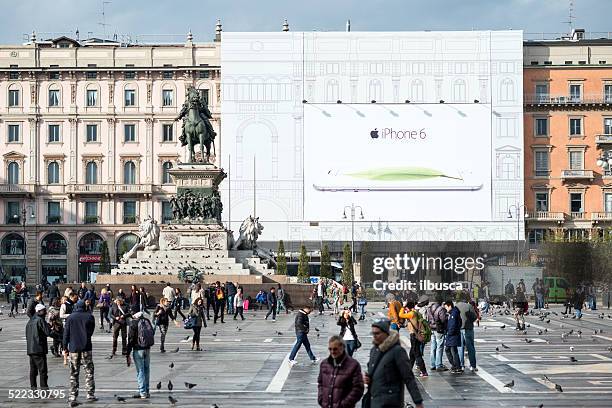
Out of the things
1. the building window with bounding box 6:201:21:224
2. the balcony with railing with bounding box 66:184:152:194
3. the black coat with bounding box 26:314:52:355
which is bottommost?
the black coat with bounding box 26:314:52:355

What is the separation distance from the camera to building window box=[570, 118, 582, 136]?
10425cm

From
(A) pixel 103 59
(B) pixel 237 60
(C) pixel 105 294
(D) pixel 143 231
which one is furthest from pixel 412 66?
(C) pixel 105 294

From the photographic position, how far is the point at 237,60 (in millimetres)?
100938

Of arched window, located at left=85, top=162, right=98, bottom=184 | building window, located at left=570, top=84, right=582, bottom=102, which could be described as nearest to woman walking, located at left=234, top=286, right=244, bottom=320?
arched window, located at left=85, top=162, right=98, bottom=184

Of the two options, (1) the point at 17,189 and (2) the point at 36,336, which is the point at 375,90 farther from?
(2) the point at 36,336

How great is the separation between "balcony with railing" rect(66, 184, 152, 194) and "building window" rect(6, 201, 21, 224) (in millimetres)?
4671

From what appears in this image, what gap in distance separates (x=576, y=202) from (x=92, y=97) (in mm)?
43048

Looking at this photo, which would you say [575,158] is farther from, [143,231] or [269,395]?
[269,395]

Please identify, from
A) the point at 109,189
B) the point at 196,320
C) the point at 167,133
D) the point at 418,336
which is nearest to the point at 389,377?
the point at 418,336

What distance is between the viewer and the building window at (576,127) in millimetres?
104250

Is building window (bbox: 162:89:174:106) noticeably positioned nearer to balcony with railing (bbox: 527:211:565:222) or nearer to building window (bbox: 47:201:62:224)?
building window (bbox: 47:201:62:224)

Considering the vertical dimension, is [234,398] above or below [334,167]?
below

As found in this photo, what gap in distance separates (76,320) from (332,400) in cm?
862

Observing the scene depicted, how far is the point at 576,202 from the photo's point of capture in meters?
104
